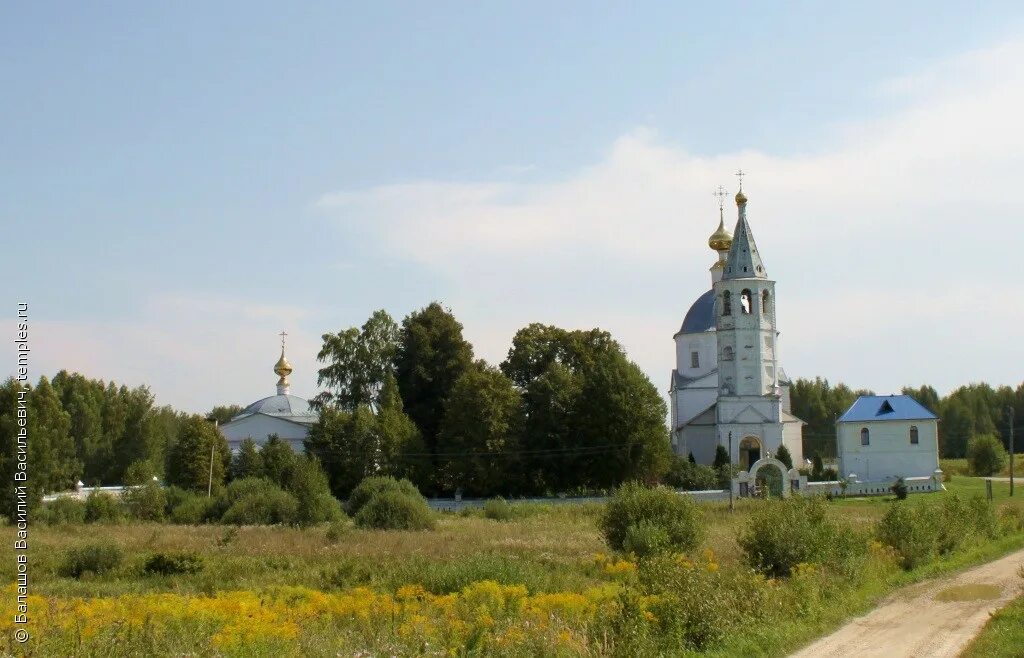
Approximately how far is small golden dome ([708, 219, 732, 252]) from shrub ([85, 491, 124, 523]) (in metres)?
40.4

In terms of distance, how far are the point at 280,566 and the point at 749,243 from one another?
40.5 m

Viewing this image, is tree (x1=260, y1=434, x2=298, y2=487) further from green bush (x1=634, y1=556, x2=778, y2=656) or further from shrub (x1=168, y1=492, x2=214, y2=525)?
green bush (x1=634, y1=556, x2=778, y2=656)

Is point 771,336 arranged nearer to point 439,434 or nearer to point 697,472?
point 697,472

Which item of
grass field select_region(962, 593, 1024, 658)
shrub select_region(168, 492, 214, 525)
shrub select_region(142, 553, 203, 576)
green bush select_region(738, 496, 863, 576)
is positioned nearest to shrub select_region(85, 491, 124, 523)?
shrub select_region(168, 492, 214, 525)

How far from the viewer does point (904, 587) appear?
1958 centimetres

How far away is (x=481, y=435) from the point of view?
173ft

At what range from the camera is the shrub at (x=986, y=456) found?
A: 2505 inches

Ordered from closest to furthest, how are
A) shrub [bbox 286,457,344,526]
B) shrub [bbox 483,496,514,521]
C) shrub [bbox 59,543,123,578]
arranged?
shrub [bbox 59,543,123,578] → shrub [bbox 286,457,344,526] → shrub [bbox 483,496,514,521]

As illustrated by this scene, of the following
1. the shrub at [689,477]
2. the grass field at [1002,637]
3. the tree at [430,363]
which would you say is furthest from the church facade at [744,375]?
the grass field at [1002,637]

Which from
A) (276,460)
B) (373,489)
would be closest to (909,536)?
(373,489)

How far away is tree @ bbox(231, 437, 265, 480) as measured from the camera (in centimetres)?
5428

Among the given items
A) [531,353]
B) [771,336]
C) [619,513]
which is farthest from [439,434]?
[619,513]

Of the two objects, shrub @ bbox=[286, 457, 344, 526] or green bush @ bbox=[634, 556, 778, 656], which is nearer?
green bush @ bbox=[634, 556, 778, 656]

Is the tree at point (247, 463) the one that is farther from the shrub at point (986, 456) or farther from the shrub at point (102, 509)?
the shrub at point (986, 456)
